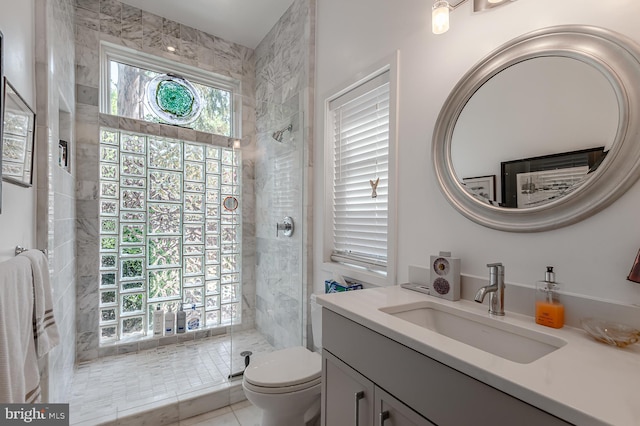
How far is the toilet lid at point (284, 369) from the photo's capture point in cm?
151

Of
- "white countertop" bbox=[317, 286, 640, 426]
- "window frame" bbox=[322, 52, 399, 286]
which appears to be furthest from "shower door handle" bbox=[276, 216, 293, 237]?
"white countertop" bbox=[317, 286, 640, 426]

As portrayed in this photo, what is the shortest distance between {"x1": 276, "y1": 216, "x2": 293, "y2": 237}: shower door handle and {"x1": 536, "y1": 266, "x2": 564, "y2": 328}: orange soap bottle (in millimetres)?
1849

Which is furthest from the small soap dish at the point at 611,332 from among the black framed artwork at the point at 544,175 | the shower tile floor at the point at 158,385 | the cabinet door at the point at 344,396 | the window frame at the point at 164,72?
the window frame at the point at 164,72

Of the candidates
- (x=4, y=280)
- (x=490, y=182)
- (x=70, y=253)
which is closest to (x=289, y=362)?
(x=4, y=280)

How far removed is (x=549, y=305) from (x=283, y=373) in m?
1.28

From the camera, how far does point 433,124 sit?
4.42 feet

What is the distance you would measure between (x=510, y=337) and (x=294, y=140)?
200 centimetres

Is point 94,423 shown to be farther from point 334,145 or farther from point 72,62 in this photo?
point 72,62

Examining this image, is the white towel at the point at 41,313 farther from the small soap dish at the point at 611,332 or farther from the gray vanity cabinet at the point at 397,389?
the small soap dish at the point at 611,332

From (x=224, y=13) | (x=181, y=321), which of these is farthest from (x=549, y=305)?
(x=224, y=13)

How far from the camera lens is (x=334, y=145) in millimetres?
2125

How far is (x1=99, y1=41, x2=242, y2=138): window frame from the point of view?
264cm

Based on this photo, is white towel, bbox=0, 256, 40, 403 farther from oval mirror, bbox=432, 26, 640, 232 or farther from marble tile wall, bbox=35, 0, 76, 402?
oval mirror, bbox=432, 26, 640, 232

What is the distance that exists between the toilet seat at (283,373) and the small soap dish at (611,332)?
123 cm
